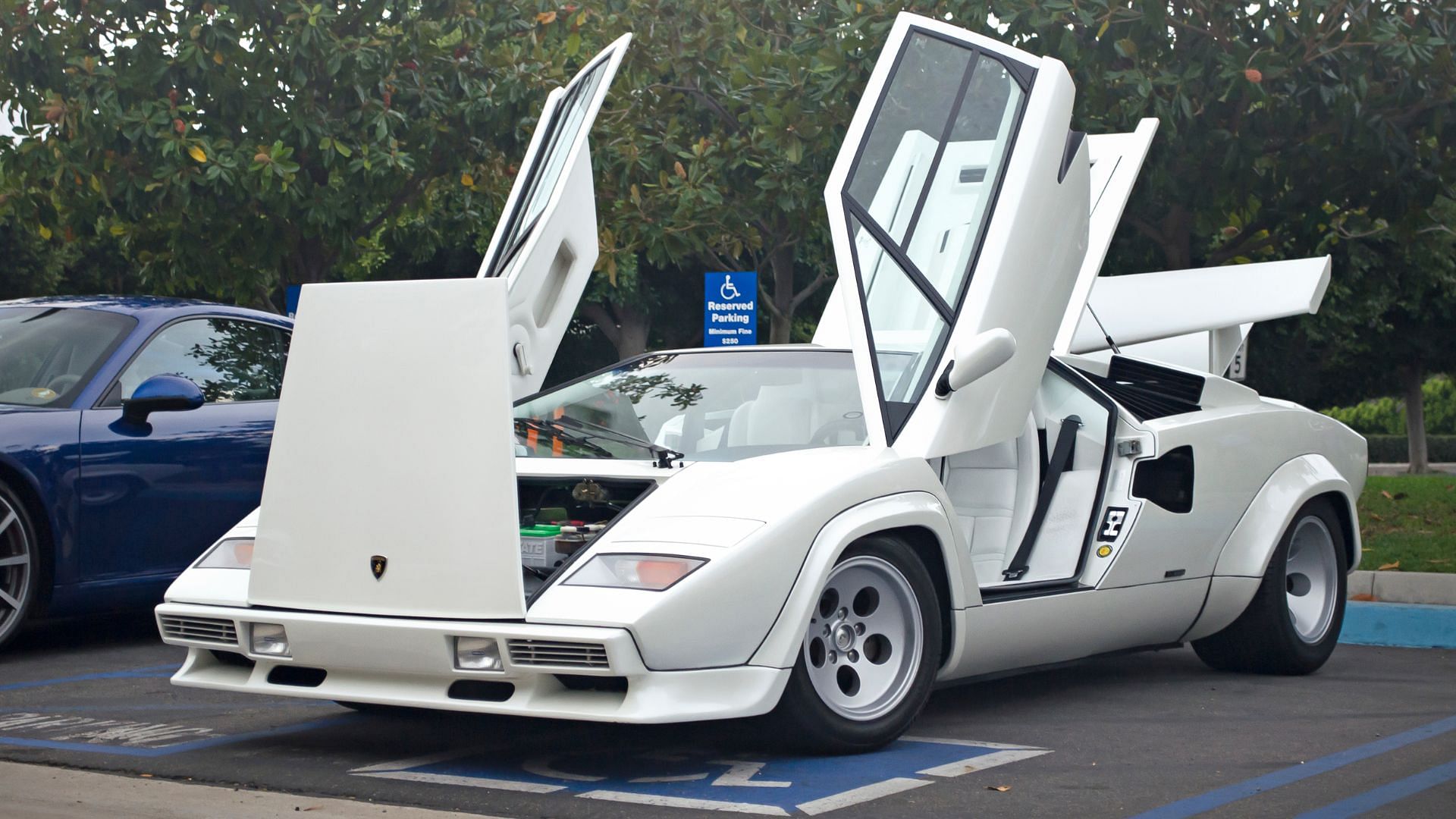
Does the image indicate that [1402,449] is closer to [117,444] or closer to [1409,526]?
[1409,526]

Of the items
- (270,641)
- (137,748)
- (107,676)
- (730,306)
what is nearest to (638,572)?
(270,641)

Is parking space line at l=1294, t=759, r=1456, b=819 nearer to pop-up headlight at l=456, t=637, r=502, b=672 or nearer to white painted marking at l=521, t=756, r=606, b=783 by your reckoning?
white painted marking at l=521, t=756, r=606, b=783

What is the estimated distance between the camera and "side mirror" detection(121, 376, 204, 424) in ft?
22.4

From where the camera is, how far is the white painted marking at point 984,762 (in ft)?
14.7

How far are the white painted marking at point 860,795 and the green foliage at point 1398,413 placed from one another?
49999mm

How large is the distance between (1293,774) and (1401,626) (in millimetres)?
3687

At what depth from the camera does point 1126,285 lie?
7730 mm

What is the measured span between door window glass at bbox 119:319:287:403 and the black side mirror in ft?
0.48

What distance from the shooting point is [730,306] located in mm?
15641

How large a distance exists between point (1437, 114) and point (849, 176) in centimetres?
742

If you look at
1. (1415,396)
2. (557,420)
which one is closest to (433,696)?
(557,420)

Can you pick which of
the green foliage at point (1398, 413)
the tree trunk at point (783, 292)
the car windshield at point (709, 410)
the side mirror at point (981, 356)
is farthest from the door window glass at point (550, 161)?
the green foliage at point (1398, 413)

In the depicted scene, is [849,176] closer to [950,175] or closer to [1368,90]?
[950,175]

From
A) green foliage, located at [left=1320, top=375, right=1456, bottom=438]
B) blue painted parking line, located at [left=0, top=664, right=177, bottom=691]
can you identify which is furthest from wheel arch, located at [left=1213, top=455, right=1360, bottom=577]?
green foliage, located at [left=1320, top=375, right=1456, bottom=438]
